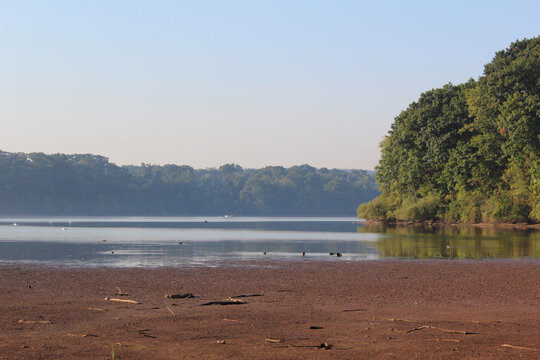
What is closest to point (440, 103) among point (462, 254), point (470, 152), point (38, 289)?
point (470, 152)

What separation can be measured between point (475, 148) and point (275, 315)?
78246mm

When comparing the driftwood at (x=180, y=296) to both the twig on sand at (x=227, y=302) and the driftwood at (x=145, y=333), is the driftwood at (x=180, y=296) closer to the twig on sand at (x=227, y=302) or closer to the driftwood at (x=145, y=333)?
the twig on sand at (x=227, y=302)

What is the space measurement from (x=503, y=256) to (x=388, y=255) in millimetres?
5825

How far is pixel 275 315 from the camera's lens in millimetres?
17016

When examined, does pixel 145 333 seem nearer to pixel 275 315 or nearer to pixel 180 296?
pixel 275 315

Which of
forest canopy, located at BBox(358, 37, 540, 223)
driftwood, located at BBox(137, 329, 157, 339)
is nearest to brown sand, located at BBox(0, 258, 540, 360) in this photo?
driftwood, located at BBox(137, 329, 157, 339)

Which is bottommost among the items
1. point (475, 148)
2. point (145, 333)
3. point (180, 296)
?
point (145, 333)

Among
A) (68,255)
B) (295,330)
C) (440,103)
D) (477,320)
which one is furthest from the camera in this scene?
(440,103)

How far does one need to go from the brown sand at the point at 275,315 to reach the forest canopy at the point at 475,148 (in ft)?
180

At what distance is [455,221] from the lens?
99375 millimetres

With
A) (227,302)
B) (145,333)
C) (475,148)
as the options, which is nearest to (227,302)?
(227,302)

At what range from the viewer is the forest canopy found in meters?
78.5

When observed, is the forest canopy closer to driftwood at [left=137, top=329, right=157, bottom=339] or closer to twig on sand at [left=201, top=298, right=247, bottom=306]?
twig on sand at [left=201, top=298, right=247, bottom=306]

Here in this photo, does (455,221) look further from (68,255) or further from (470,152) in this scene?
(68,255)
